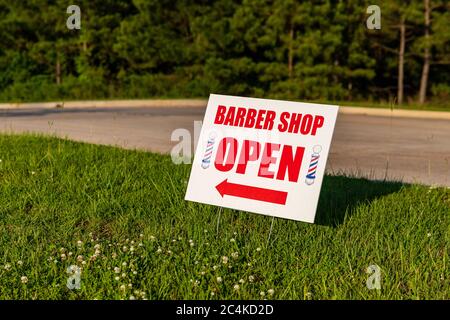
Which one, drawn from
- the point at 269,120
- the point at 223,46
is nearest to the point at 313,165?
the point at 269,120

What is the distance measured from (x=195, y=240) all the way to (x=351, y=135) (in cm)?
963

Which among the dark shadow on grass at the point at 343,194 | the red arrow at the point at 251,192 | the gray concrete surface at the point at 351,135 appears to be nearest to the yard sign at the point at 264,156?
the red arrow at the point at 251,192

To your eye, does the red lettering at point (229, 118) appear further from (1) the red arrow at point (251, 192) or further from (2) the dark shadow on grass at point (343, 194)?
(2) the dark shadow on grass at point (343, 194)

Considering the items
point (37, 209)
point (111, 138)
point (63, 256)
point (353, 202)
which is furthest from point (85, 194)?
point (111, 138)

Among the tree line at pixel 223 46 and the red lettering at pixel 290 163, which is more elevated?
the red lettering at pixel 290 163

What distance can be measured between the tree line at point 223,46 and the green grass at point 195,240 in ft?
80.8

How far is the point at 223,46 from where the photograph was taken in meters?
34.8

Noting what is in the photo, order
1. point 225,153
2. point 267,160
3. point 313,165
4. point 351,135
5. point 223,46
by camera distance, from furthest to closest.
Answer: point 223,46 < point 351,135 < point 225,153 < point 267,160 < point 313,165

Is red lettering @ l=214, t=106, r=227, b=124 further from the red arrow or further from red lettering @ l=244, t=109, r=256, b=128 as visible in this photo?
the red arrow

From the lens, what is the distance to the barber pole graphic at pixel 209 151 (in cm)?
645

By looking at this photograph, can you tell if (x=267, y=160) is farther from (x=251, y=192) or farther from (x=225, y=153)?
(x=225, y=153)
